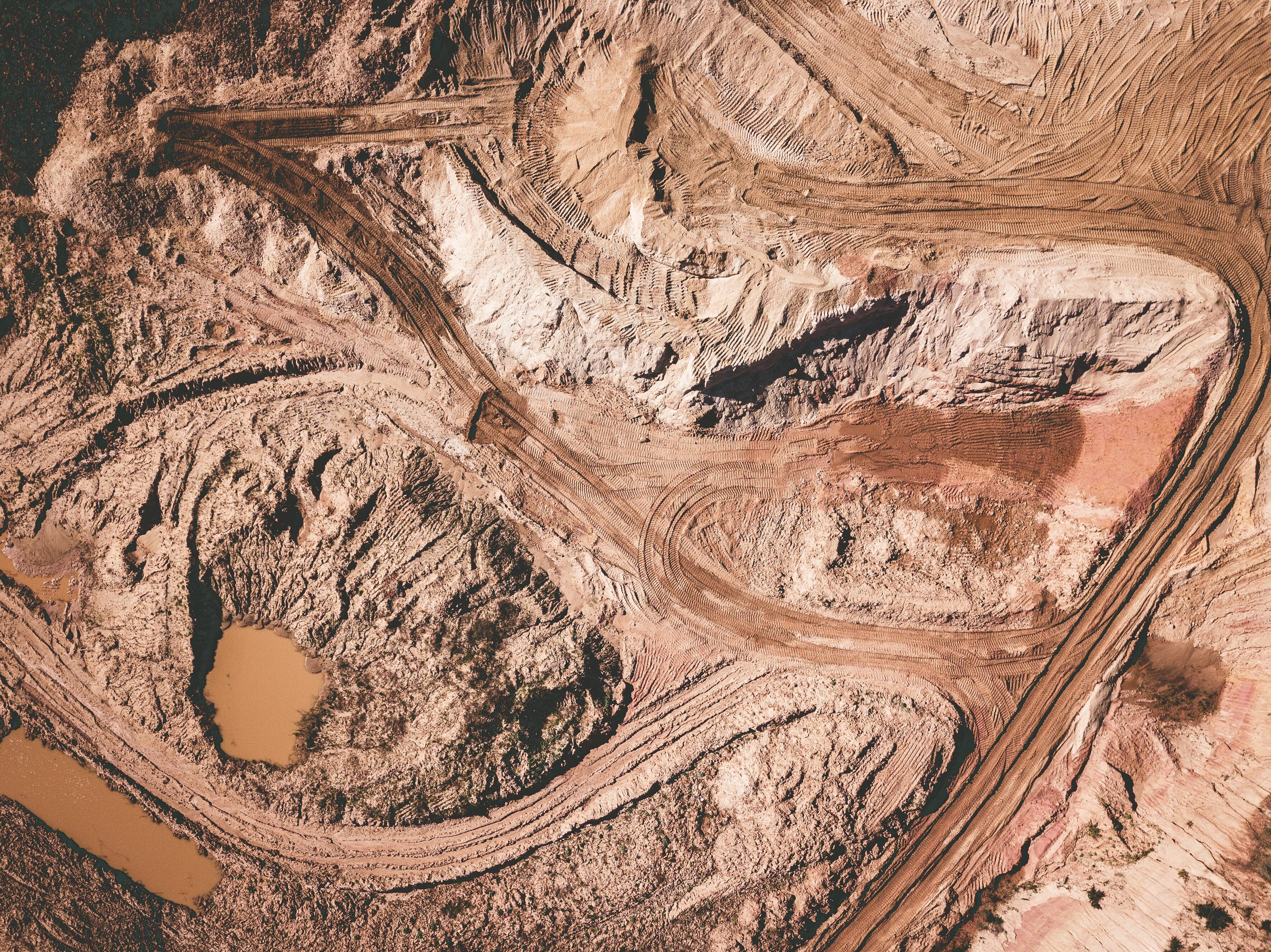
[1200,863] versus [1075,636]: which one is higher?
[1075,636]

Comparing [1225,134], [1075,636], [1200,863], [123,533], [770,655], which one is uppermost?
[123,533]

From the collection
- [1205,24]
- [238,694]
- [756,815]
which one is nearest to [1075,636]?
[756,815]

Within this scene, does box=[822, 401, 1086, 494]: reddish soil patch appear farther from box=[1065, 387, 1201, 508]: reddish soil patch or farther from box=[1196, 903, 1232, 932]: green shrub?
box=[1196, 903, 1232, 932]: green shrub

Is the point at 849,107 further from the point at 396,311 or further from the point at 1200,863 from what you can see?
the point at 1200,863

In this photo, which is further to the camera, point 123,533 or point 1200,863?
point 123,533

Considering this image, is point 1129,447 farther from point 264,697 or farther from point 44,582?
point 44,582

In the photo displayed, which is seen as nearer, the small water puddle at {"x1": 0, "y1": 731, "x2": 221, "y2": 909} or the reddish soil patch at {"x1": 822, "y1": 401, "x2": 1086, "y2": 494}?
the reddish soil patch at {"x1": 822, "y1": 401, "x2": 1086, "y2": 494}

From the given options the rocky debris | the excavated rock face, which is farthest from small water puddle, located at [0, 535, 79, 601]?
the rocky debris
